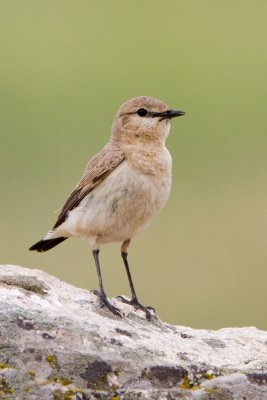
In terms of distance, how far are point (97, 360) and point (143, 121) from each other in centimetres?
309

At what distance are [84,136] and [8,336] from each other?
419 inches

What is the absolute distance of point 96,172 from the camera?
7.54 m

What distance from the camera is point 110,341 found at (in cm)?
534

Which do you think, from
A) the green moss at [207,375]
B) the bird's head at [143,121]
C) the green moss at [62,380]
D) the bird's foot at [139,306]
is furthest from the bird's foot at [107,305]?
the bird's head at [143,121]

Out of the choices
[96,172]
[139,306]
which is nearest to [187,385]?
[139,306]

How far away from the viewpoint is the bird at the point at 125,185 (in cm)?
732

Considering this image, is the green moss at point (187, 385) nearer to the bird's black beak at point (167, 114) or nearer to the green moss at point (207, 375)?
the green moss at point (207, 375)

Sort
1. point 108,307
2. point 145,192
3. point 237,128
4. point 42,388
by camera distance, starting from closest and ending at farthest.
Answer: point 42,388 < point 108,307 < point 145,192 < point 237,128

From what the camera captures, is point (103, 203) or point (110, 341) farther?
point (103, 203)

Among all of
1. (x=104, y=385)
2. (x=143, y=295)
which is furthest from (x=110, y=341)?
(x=143, y=295)

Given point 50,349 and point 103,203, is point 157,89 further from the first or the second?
point 50,349

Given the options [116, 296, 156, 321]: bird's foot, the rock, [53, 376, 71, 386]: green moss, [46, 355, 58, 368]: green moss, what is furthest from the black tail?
[53, 376, 71, 386]: green moss

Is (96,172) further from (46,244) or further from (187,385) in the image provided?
(187,385)

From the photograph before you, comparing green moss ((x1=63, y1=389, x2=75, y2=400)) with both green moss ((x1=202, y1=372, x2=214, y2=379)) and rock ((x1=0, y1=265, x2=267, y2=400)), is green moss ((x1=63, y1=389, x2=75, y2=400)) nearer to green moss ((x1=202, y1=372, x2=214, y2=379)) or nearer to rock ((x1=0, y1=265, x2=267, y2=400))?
rock ((x1=0, y1=265, x2=267, y2=400))
